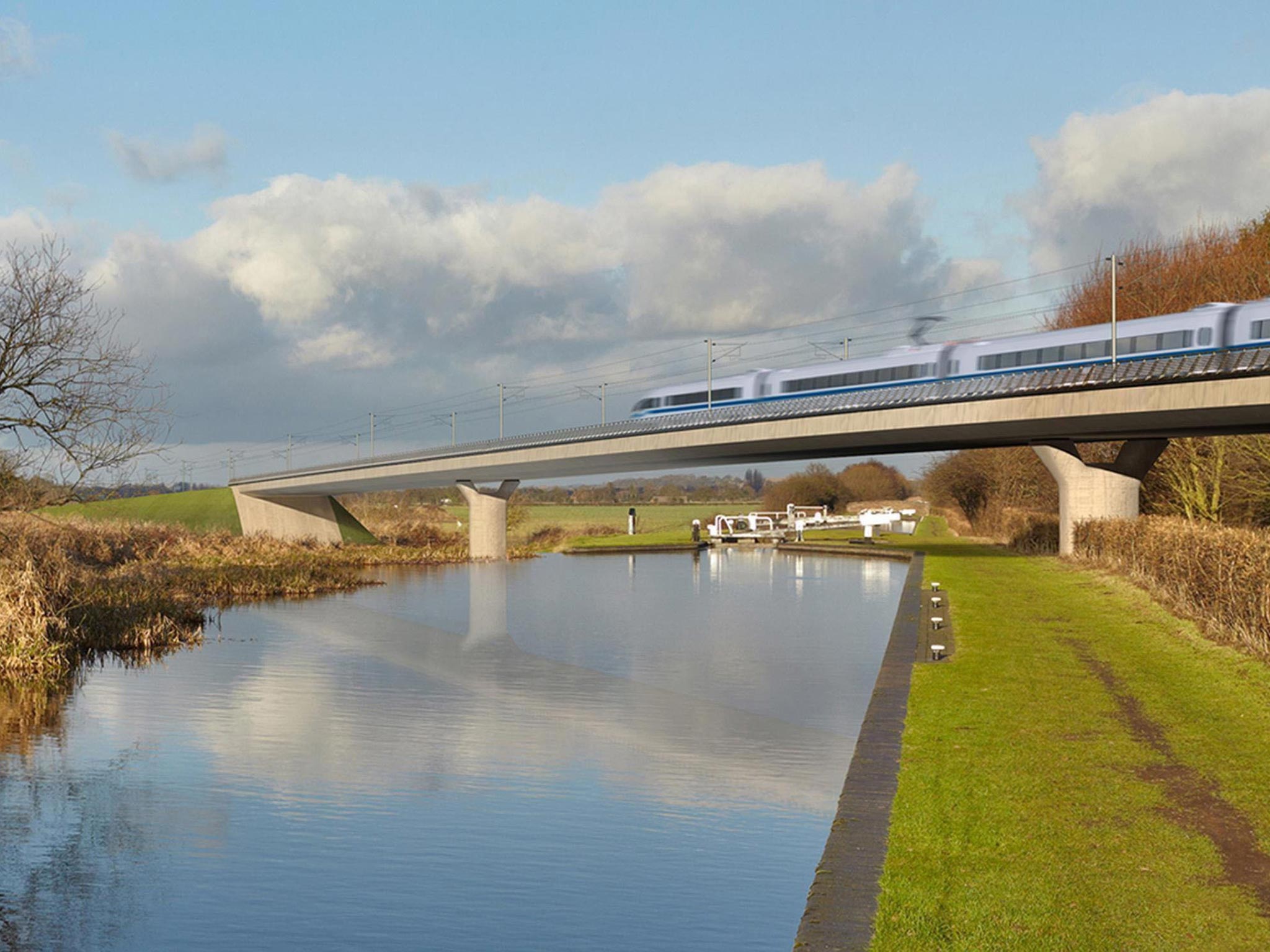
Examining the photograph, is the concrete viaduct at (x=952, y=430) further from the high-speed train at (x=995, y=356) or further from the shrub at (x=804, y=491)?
the shrub at (x=804, y=491)

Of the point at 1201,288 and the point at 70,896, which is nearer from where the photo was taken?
the point at 70,896

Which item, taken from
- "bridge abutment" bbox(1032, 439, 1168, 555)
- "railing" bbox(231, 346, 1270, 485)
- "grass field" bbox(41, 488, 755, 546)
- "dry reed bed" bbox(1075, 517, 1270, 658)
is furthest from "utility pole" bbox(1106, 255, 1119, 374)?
"grass field" bbox(41, 488, 755, 546)

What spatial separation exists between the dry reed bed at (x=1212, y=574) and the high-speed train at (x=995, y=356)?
920 cm

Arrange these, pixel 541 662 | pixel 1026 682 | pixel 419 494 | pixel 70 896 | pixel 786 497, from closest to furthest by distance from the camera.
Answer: pixel 70 896, pixel 1026 682, pixel 541 662, pixel 786 497, pixel 419 494

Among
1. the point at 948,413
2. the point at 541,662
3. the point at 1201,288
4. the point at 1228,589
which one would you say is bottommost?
the point at 541,662

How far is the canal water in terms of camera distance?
8562mm

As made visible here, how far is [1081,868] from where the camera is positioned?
26.3 feet

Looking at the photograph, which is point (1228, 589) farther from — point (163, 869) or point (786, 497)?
point (786, 497)

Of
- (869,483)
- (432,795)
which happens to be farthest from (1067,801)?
(869,483)

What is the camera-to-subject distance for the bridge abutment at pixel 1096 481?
152 feet

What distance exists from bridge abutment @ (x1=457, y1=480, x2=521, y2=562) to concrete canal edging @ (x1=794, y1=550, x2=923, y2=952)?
52831 mm

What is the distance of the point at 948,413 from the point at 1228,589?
25.1 meters

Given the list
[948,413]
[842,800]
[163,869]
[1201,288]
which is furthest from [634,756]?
[1201,288]

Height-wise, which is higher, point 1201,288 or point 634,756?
point 1201,288
